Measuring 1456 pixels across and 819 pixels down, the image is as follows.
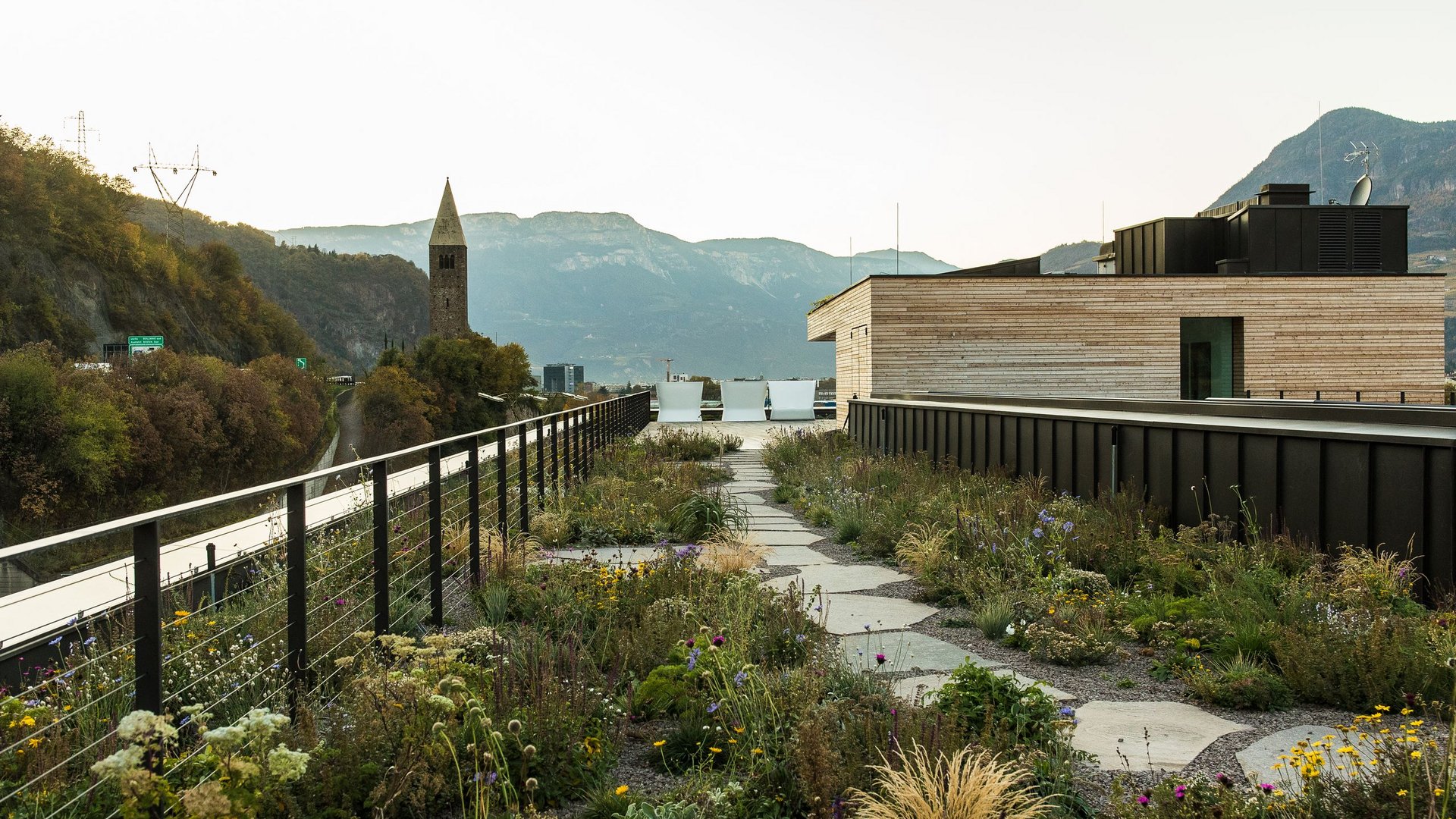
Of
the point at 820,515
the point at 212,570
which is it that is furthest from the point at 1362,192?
the point at 212,570

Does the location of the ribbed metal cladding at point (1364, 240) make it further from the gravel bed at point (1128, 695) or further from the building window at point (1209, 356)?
the gravel bed at point (1128, 695)

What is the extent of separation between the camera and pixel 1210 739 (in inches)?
116

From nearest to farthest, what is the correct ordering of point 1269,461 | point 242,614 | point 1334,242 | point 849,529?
Answer: point 242,614 < point 1269,461 < point 849,529 < point 1334,242

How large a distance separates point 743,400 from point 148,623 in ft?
80.4

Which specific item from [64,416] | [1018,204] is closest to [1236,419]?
[1018,204]

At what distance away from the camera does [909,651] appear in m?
3.96

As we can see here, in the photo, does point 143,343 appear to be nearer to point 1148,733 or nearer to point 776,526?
point 776,526

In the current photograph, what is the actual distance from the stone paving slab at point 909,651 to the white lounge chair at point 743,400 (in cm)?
2176

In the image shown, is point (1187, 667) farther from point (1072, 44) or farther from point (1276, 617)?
point (1072, 44)

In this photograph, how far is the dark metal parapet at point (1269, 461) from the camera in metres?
4.42

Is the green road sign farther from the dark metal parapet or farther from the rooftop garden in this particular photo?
the rooftop garden

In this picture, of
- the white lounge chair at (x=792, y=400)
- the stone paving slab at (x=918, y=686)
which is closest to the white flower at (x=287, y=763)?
the stone paving slab at (x=918, y=686)

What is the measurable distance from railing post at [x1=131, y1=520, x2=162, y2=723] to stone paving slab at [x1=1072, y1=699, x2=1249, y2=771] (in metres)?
2.19

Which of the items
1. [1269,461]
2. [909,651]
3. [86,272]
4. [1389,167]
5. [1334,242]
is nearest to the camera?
[909,651]
